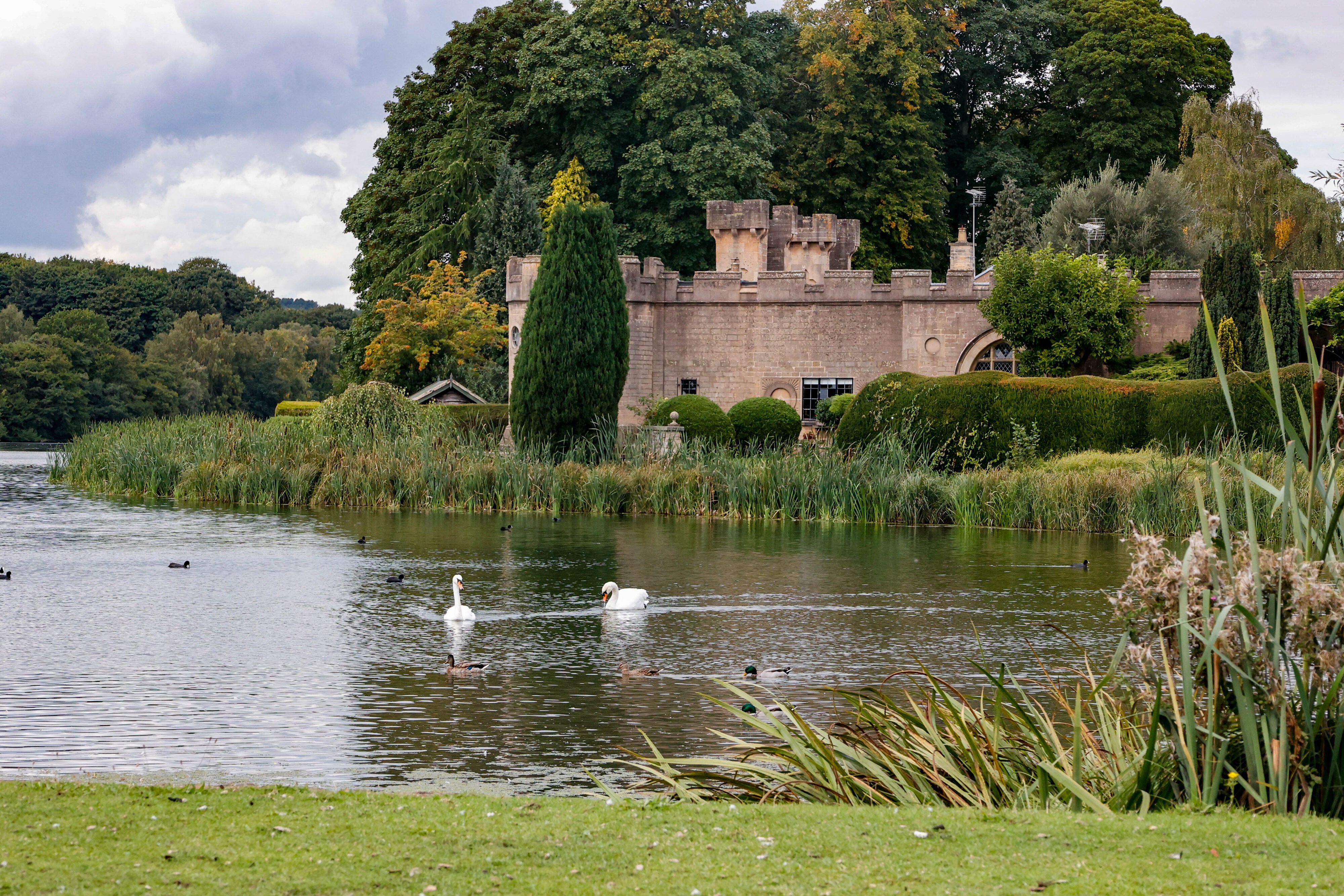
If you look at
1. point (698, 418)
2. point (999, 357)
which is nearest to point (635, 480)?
point (698, 418)

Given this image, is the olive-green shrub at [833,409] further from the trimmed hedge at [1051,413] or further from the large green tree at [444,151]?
the large green tree at [444,151]

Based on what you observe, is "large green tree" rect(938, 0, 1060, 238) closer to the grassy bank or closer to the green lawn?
the grassy bank

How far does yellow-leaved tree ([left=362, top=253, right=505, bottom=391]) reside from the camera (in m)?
38.1

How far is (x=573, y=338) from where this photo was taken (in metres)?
28.5

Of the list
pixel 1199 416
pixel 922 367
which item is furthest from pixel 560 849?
pixel 922 367

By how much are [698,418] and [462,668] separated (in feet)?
70.0

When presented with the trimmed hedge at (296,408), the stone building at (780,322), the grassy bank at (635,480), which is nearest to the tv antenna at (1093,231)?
the stone building at (780,322)

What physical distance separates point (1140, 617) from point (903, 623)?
6.48 m

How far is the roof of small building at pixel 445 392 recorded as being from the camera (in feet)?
117

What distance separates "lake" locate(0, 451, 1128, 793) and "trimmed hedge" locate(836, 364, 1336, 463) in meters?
4.52

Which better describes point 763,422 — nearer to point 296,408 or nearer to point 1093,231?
point 1093,231

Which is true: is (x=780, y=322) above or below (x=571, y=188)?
below

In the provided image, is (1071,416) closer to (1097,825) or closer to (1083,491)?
(1083,491)

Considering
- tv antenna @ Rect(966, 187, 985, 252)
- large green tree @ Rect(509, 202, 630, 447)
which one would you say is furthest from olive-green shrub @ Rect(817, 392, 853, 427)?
tv antenna @ Rect(966, 187, 985, 252)
